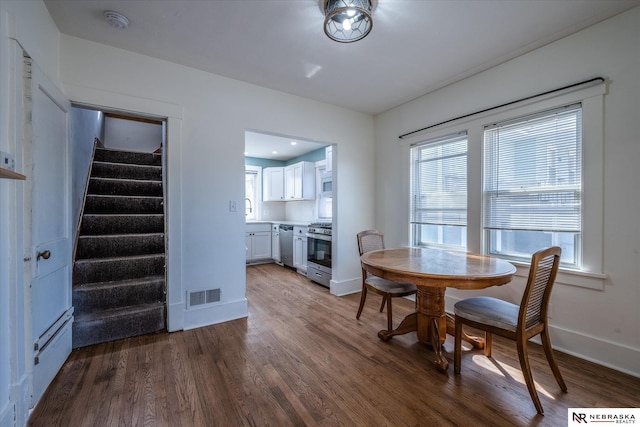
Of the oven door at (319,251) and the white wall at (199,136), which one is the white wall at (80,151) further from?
the oven door at (319,251)

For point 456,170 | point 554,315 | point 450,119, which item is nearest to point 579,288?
point 554,315

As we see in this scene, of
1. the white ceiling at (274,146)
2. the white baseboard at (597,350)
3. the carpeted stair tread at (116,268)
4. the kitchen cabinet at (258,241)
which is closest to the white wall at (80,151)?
the carpeted stair tread at (116,268)

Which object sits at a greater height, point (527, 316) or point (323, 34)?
point (323, 34)

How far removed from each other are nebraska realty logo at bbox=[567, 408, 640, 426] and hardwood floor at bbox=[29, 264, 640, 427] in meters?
0.04

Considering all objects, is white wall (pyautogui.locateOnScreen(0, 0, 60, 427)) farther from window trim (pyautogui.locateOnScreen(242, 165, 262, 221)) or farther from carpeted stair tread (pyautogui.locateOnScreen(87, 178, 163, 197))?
window trim (pyautogui.locateOnScreen(242, 165, 262, 221))

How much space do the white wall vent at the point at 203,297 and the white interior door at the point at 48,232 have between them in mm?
883

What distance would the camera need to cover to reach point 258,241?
5.86 metres

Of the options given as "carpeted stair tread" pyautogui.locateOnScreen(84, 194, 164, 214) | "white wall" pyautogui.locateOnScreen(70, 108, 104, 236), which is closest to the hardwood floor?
"white wall" pyautogui.locateOnScreen(70, 108, 104, 236)

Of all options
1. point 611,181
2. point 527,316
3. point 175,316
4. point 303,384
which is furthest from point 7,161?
point 611,181

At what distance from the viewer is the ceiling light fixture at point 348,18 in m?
1.69

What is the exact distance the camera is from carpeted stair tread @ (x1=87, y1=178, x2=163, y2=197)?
3.55 meters

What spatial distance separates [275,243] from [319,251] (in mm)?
1916

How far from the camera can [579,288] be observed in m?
2.17

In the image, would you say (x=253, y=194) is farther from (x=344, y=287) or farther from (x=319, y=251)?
(x=344, y=287)
